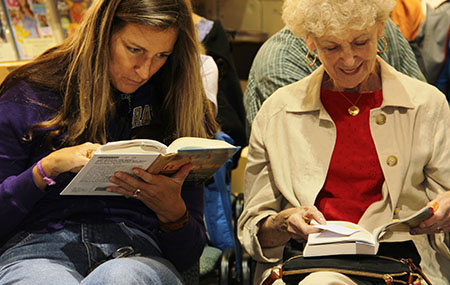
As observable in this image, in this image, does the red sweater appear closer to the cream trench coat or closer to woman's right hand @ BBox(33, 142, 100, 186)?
the cream trench coat

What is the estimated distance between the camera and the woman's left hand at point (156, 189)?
1.61 m

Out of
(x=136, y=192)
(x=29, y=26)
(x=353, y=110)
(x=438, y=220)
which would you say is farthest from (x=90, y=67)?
(x=438, y=220)

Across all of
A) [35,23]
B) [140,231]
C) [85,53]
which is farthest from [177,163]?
[35,23]

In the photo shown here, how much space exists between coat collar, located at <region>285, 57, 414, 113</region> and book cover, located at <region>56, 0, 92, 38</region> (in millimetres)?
1195

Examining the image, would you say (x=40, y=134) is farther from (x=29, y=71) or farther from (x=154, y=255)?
(x=154, y=255)

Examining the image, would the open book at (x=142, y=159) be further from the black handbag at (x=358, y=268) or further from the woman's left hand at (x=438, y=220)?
the woman's left hand at (x=438, y=220)

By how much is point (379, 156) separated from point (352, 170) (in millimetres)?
97

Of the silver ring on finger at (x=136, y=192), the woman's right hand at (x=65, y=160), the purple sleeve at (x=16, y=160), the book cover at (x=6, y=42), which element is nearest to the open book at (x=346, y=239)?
the silver ring on finger at (x=136, y=192)

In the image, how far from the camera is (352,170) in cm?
189

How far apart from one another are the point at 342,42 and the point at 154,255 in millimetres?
893

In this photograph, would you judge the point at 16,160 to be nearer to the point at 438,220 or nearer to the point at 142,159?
the point at 142,159

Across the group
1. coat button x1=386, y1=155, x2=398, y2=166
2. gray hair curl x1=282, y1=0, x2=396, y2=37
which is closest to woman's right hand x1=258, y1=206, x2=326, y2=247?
coat button x1=386, y1=155, x2=398, y2=166

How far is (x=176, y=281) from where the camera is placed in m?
1.69

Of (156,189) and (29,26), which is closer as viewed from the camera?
(156,189)
